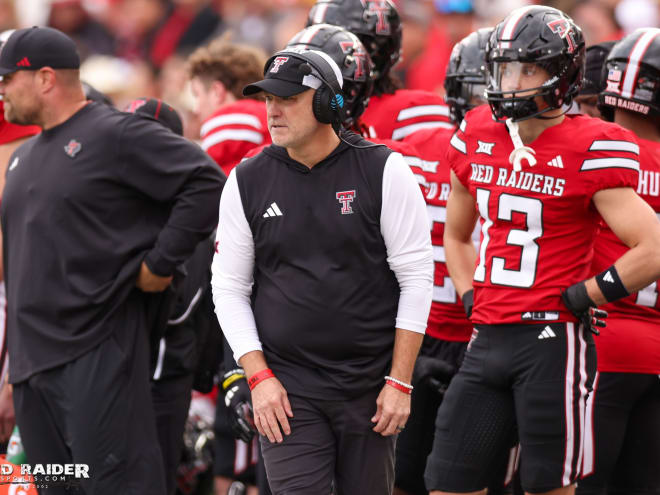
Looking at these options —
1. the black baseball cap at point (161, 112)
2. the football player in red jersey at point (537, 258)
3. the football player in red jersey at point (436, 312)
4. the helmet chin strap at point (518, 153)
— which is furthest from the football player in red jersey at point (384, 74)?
the helmet chin strap at point (518, 153)

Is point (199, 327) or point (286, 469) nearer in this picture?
point (286, 469)

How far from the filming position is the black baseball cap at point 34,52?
15.6 feet

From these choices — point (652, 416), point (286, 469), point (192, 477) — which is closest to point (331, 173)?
point (286, 469)

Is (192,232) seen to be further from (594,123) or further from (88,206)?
(594,123)

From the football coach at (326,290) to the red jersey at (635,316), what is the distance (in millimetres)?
1008

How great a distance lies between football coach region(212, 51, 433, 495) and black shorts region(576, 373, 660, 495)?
3.28 ft

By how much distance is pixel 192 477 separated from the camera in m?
6.55

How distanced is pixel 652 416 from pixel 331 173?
5.81 feet

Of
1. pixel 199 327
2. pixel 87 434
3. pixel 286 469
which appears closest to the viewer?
pixel 286 469

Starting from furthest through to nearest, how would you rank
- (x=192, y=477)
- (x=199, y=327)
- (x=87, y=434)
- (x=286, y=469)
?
(x=192, y=477)
(x=199, y=327)
(x=87, y=434)
(x=286, y=469)

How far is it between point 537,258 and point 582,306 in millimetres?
253

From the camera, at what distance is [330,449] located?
12.7 feet

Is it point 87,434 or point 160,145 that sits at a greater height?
point 160,145

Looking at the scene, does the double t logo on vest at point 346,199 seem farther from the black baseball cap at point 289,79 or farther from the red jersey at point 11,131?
Answer: the red jersey at point 11,131
